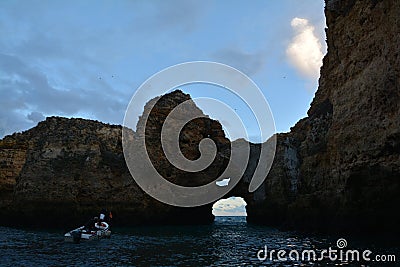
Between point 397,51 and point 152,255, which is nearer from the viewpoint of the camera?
point 152,255

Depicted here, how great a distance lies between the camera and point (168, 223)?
3788 cm

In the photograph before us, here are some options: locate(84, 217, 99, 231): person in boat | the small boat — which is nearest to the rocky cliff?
locate(84, 217, 99, 231): person in boat

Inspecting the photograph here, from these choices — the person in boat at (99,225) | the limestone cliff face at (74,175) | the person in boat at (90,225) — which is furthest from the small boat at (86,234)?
the limestone cliff face at (74,175)

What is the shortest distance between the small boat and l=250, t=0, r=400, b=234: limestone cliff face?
13813 mm

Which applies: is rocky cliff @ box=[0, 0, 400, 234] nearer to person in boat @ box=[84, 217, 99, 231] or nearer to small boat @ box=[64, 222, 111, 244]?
person in boat @ box=[84, 217, 99, 231]

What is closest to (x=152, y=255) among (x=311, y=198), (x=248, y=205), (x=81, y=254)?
(x=81, y=254)

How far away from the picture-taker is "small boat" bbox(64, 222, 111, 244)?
1984 centimetres

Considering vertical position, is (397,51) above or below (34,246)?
above

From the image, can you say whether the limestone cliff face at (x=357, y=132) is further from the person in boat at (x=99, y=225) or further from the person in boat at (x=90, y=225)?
the person in boat at (x=90, y=225)

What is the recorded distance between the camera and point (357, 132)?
2020cm

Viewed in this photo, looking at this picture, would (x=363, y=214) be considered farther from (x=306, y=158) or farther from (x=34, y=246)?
(x=34, y=246)

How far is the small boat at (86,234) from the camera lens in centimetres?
1984

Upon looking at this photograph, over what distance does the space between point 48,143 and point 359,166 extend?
1103 inches

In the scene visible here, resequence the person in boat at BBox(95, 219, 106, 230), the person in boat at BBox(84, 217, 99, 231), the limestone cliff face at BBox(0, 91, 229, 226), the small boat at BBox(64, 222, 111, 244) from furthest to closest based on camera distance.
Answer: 1. the limestone cliff face at BBox(0, 91, 229, 226)
2. the person in boat at BBox(95, 219, 106, 230)
3. the person in boat at BBox(84, 217, 99, 231)
4. the small boat at BBox(64, 222, 111, 244)
